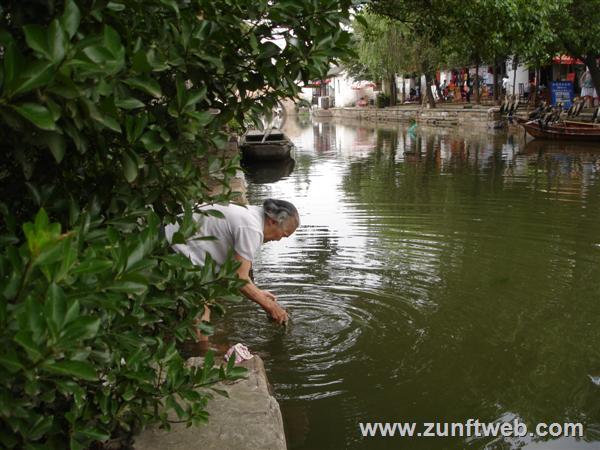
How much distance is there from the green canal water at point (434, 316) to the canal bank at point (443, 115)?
18.0 metres

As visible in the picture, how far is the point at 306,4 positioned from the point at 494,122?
30.2 m

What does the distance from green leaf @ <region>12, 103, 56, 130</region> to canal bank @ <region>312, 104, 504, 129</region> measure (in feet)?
89.9

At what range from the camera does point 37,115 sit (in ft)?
5.47

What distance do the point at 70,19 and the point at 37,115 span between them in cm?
30

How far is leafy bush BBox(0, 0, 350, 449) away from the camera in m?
1.68

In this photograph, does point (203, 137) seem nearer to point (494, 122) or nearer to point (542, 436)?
point (542, 436)

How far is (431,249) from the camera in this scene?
9125mm

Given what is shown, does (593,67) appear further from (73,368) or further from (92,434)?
(73,368)

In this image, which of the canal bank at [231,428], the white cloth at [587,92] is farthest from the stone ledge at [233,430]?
the white cloth at [587,92]

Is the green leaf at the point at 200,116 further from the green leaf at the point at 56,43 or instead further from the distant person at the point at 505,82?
the distant person at the point at 505,82

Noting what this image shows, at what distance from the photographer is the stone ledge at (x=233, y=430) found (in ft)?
10.2

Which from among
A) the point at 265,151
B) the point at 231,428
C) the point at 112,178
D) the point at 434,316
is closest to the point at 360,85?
the point at 265,151

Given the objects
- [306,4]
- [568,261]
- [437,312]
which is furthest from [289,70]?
[568,261]

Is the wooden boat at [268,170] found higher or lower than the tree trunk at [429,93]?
lower
